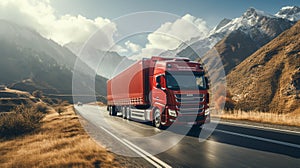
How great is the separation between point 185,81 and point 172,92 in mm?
1137

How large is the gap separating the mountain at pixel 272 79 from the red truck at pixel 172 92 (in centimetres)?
4356

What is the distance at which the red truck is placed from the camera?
36.9 feet

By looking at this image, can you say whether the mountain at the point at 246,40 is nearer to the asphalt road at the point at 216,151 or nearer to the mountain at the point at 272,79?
the mountain at the point at 272,79

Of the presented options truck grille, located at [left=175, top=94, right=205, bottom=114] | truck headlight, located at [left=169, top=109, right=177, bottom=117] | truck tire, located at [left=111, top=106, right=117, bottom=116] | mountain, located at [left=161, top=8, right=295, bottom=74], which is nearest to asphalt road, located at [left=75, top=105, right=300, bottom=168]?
truck headlight, located at [left=169, top=109, right=177, bottom=117]

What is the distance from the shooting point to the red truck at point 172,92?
11.2m

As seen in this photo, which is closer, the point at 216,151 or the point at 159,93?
the point at 216,151

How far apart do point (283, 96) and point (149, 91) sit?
50033 millimetres

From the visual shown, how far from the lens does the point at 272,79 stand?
56219 millimetres

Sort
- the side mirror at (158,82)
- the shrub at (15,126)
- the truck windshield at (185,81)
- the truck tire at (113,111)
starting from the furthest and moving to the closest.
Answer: the truck tire at (113,111), the shrub at (15,126), the side mirror at (158,82), the truck windshield at (185,81)

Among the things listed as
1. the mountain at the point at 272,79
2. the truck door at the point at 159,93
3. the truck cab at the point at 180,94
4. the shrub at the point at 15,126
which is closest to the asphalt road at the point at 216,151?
the truck cab at the point at 180,94

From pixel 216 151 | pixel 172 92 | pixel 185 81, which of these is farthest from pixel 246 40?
pixel 216 151

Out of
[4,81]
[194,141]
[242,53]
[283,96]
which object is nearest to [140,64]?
[194,141]

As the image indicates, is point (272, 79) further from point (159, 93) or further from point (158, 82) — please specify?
point (159, 93)

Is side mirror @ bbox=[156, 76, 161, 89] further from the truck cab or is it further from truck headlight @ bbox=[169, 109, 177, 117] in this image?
truck headlight @ bbox=[169, 109, 177, 117]
